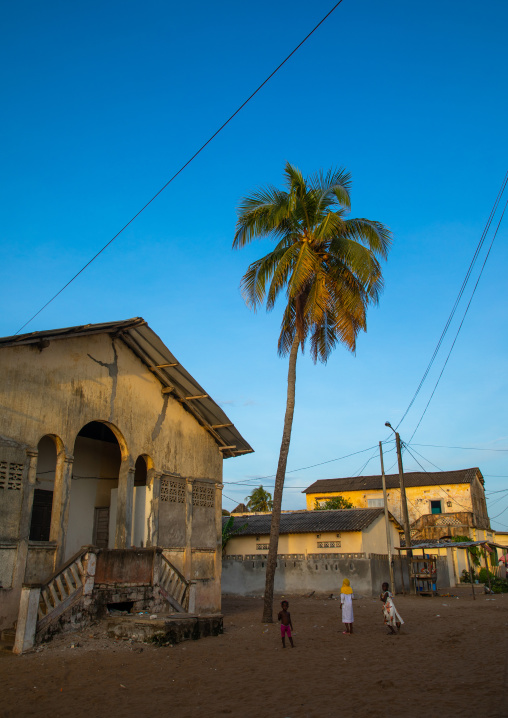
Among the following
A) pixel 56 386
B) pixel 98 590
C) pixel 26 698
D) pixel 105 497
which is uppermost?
pixel 56 386

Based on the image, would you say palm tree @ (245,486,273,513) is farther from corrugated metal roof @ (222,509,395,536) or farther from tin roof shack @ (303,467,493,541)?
corrugated metal roof @ (222,509,395,536)

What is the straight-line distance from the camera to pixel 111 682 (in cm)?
909

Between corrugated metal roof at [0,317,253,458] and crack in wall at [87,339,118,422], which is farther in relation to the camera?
crack in wall at [87,339,118,422]

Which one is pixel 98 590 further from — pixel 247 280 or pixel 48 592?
pixel 247 280

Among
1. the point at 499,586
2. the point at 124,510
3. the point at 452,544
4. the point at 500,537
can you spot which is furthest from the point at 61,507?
the point at 500,537

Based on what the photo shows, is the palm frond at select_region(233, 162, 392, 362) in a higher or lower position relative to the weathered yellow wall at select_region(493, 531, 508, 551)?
higher

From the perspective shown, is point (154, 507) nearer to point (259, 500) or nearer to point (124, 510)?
point (124, 510)

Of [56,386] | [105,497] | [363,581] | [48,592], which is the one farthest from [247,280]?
[363,581]

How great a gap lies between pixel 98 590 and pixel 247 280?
9653mm

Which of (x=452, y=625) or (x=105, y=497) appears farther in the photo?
(x=105, y=497)

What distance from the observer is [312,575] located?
92.6 ft

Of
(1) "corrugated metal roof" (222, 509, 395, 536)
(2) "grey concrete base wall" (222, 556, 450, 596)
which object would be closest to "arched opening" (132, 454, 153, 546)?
(2) "grey concrete base wall" (222, 556, 450, 596)

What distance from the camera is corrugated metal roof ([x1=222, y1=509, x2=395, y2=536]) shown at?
29.5m

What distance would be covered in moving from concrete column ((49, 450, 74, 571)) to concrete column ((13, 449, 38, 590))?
29.3 inches
